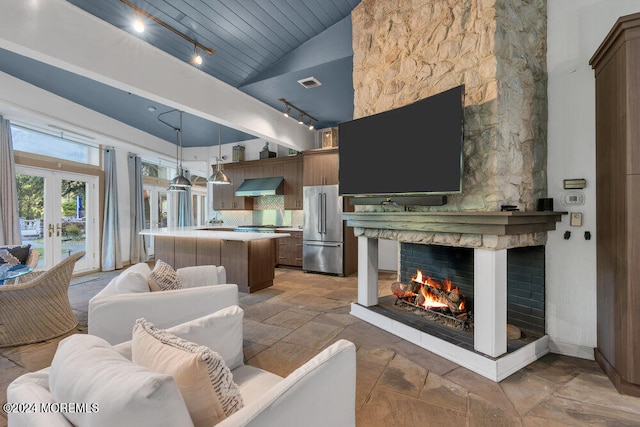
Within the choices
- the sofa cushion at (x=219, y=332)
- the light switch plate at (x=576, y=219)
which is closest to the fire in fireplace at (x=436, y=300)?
the light switch plate at (x=576, y=219)

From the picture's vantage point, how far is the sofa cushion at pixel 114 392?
0.76 m

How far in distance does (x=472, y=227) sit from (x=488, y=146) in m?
0.69

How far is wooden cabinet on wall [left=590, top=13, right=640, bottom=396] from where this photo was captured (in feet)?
6.79

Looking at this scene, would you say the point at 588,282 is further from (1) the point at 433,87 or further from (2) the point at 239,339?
(2) the point at 239,339

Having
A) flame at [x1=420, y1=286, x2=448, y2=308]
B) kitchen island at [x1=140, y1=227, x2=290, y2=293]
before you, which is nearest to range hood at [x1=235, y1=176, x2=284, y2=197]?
kitchen island at [x1=140, y1=227, x2=290, y2=293]

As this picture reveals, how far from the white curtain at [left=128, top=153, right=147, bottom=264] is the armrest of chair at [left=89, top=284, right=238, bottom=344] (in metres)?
5.67

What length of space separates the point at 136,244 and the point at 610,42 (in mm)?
8368

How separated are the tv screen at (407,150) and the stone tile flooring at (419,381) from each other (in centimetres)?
147

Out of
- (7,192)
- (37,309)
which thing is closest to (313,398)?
(37,309)

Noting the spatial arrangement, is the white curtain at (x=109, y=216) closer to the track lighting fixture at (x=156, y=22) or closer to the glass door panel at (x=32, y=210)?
the glass door panel at (x=32, y=210)

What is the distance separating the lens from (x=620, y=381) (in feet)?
6.95

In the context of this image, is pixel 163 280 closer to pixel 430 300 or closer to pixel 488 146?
pixel 430 300

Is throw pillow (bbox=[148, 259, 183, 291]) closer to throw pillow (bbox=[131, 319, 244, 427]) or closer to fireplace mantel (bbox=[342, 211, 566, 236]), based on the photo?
throw pillow (bbox=[131, 319, 244, 427])

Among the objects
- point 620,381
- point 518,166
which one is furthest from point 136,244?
point 620,381
